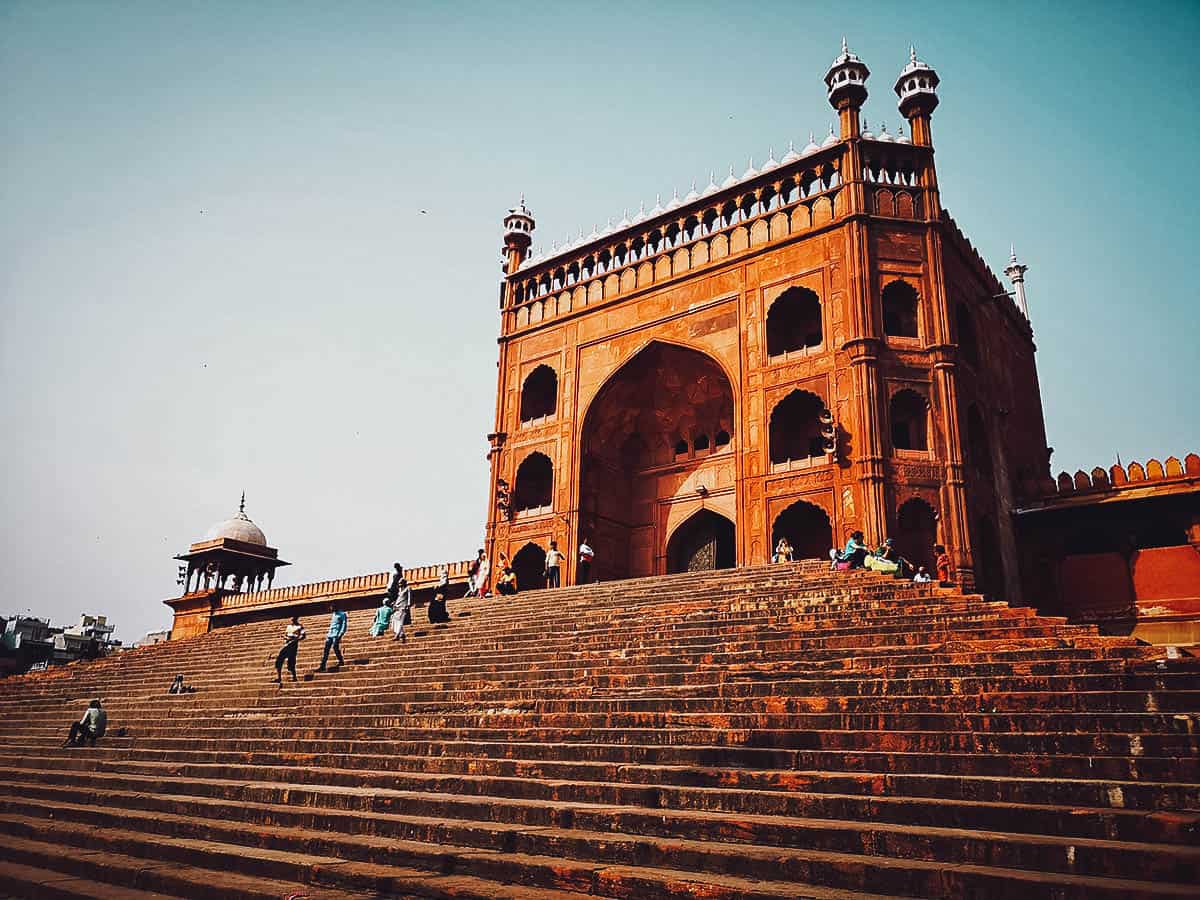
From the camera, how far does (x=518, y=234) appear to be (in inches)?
1005

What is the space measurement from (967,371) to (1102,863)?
1640cm

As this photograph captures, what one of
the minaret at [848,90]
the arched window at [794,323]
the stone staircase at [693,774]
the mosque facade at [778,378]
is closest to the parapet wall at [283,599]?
the mosque facade at [778,378]

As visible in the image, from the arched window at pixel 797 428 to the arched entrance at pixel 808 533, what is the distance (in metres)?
1.38

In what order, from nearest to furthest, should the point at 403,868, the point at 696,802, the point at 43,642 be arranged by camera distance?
the point at 403,868 < the point at 696,802 < the point at 43,642

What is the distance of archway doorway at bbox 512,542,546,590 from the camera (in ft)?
72.3

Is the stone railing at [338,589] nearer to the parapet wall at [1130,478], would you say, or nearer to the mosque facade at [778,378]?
the mosque facade at [778,378]

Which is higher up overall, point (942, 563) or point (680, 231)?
point (680, 231)

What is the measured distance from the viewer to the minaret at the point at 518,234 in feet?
83.6

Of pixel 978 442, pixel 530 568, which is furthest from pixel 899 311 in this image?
pixel 530 568

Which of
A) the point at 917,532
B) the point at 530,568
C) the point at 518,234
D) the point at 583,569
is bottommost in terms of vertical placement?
the point at 583,569

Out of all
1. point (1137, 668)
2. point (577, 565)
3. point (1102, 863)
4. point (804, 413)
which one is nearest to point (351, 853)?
point (1102, 863)

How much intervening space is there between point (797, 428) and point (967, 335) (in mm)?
4656

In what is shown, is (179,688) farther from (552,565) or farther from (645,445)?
(645,445)

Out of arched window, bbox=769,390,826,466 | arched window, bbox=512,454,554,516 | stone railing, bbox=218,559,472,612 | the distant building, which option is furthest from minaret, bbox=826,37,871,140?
the distant building
